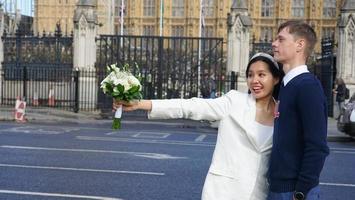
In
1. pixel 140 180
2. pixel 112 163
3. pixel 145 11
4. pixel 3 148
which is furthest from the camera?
pixel 145 11

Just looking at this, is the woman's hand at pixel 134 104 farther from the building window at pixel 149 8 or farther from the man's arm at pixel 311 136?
the building window at pixel 149 8

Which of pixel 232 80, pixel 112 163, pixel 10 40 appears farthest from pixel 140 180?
pixel 10 40

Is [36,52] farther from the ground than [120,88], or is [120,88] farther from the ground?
[36,52]

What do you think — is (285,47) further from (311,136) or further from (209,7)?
(209,7)

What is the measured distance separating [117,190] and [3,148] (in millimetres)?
4648

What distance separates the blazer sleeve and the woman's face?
145mm

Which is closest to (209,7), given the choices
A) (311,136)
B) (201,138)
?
(201,138)

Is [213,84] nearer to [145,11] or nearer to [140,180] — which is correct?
[140,180]

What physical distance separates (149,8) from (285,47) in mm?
69529

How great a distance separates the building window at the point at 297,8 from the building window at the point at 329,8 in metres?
2.37

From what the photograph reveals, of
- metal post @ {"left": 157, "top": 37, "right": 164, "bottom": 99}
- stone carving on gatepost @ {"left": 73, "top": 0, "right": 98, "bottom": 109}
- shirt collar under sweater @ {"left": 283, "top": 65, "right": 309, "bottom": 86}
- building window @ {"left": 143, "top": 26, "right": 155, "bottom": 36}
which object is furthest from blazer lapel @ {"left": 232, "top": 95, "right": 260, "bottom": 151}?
building window @ {"left": 143, "top": 26, "right": 155, "bottom": 36}

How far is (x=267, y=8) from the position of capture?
69500 mm

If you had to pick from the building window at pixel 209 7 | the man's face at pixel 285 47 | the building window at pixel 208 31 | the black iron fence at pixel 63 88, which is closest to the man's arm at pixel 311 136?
the man's face at pixel 285 47

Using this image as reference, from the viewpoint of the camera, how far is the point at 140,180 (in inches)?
335
